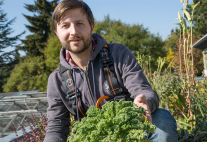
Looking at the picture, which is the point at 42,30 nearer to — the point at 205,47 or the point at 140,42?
the point at 140,42

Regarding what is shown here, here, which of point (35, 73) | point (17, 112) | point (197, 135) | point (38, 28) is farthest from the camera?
point (38, 28)

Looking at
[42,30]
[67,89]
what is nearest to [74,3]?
[67,89]

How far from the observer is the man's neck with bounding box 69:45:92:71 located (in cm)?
192

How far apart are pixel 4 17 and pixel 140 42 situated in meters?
19.6

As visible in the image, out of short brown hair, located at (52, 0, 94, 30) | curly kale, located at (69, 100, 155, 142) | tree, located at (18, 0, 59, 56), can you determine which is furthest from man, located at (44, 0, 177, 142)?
tree, located at (18, 0, 59, 56)

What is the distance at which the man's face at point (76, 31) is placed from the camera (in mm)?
1774

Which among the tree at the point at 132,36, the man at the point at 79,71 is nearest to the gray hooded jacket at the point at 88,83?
the man at the point at 79,71

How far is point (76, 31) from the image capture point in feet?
5.74

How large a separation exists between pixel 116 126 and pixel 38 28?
29393mm

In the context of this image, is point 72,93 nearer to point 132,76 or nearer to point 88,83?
point 88,83

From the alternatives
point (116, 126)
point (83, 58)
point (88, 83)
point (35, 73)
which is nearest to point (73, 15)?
point (83, 58)

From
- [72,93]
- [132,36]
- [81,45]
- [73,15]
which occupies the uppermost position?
→ [132,36]

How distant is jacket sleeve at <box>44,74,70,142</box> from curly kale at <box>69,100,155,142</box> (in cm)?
94

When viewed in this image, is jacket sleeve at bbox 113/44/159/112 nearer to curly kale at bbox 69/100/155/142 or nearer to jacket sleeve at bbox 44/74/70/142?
curly kale at bbox 69/100/155/142
